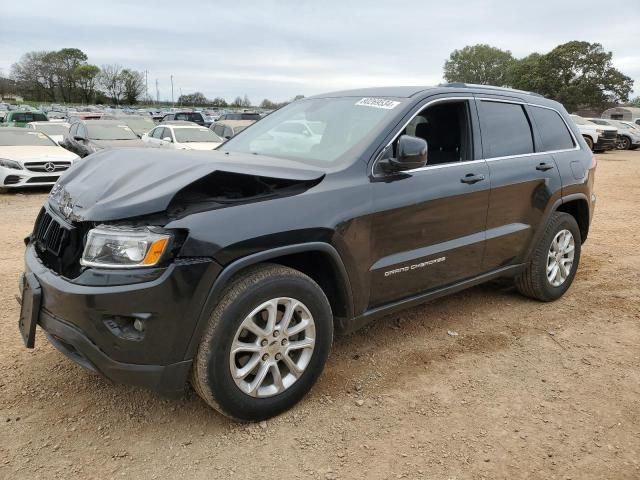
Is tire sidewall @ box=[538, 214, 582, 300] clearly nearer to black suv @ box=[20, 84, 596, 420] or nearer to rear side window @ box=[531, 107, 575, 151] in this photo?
black suv @ box=[20, 84, 596, 420]

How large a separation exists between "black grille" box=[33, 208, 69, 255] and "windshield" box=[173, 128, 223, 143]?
1067cm

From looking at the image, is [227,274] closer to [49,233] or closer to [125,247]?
[125,247]

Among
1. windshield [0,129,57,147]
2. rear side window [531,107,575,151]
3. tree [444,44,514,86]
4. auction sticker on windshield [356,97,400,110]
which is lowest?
windshield [0,129,57,147]

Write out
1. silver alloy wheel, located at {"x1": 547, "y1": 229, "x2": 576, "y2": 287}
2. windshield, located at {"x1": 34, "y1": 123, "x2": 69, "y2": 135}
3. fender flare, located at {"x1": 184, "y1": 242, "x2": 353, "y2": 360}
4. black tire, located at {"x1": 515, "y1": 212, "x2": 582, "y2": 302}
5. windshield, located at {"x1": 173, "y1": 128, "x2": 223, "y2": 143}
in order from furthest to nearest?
windshield, located at {"x1": 34, "y1": 123, "x2": 69, "y2": 135} → windshield, located at {"x1": 173, "y1": 128, "x2": 223, "y2": 143} → silver alloy wheel, located at {"x1": 547, "y1": 229, "x2": 576, "y2": 287} → black tire, located at {"x1": 515, "y1": 212, "x2": 582, "y2": 302} → fender flare, located at {"x1": 184, "y1": 242, "x2": 353, "y2": 360}

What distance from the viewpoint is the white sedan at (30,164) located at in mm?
10648

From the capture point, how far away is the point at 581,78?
6228cm

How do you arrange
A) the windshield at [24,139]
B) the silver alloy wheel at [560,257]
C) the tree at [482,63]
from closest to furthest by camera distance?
the silver alloy wheel at [560,257] < the windshield at [24,139] < the tree at [482,63]

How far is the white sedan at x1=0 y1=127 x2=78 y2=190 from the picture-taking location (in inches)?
419

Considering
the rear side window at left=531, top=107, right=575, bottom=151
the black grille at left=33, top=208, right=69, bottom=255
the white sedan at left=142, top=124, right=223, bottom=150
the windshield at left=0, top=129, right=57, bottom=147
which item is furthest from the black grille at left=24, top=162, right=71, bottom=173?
the rear side window at left=531, top=107, right=575, bottom=151

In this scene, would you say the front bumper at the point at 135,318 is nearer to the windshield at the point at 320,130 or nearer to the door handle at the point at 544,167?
the windshield at the point at 320,130

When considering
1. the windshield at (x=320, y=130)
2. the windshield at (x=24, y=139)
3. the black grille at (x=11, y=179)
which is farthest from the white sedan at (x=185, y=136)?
the windshield at (x=320, y=130)

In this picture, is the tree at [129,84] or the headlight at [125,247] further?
the tree at [129,84]

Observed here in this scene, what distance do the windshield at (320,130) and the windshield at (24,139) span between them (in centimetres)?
984

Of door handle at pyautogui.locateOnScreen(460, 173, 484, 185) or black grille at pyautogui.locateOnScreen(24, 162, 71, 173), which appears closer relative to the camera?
door handle at pyautogui.locateOnScreen(460, 173, 484, 185)
